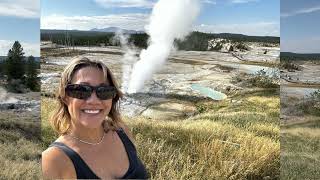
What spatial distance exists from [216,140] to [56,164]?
122 inches

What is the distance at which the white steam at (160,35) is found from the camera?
5027 millimetres

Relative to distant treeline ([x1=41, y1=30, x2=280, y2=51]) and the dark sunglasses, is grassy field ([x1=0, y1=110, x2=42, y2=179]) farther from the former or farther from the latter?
the dark sunglasses

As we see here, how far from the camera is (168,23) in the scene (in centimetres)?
509

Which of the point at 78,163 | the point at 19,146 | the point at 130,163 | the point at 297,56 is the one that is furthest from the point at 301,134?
the point at 78,163

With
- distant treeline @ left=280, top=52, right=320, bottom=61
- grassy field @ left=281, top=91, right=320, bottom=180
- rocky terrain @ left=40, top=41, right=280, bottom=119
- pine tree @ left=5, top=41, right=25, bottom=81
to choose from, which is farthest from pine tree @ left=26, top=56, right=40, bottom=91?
grassy field @ left=281, top=91, right=320, bottom=180

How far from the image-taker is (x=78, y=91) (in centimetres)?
221

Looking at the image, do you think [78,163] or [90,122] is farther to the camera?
[90,122]

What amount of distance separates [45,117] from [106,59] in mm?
857

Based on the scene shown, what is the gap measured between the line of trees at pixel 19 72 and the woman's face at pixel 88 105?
4.81 meters

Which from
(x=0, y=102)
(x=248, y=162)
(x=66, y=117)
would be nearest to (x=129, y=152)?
(x=66, y=117)

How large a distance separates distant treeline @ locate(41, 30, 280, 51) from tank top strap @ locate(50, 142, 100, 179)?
3.15m

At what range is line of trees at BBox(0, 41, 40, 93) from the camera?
22.8 ft

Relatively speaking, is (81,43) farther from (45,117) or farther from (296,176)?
(296,176)

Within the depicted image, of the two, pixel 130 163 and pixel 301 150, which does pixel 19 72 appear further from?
pixel 130 163
